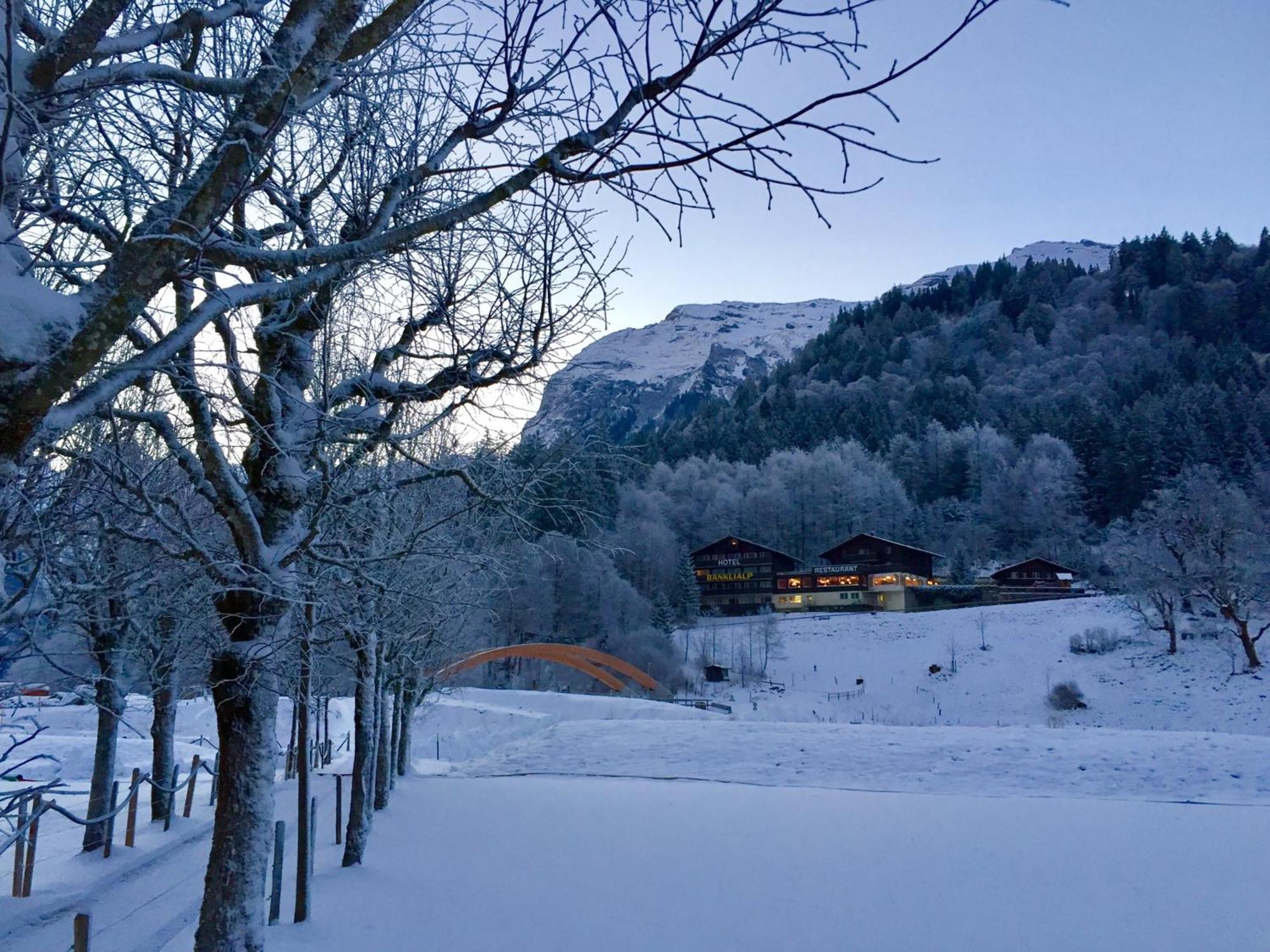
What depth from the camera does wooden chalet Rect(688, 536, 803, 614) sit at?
58906 mm

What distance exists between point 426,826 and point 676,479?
5870cm

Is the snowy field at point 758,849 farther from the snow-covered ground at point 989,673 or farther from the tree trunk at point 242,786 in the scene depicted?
the snow-covered ground at point 989,673

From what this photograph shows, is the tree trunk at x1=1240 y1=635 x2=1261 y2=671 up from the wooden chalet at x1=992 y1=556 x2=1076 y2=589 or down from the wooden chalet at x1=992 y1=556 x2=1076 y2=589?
down

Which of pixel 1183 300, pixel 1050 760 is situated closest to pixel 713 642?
pixel 1050 760

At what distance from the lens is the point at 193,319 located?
7.44 ft

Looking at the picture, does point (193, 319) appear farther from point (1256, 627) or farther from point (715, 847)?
point (1256, 627)

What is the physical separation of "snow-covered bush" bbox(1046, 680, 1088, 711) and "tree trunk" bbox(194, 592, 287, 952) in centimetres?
3217

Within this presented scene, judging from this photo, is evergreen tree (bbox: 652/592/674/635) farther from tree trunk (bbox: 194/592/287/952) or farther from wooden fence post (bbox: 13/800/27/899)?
tree trunk (bbox: 194/592/287/952)

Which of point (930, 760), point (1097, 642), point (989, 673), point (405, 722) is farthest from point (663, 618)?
point (930, 760)

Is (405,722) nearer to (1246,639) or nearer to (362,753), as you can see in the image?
(362,753)

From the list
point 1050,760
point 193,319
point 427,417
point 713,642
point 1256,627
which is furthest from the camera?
point 713,642

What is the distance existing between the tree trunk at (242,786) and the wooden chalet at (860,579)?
53685mm

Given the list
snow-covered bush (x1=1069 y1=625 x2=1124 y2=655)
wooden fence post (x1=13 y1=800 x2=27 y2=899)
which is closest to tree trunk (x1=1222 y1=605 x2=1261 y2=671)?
snow-covered bush (x1=1069 y1=625 x2=1124 y2=655)

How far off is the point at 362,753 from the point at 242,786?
5.12m
